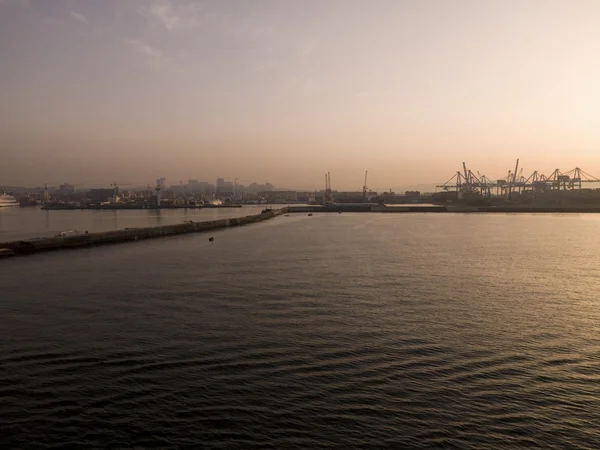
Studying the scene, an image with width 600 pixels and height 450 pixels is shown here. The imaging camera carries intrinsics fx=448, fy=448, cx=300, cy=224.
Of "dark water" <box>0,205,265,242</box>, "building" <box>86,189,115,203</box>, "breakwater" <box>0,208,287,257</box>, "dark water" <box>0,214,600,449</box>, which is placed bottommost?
"dark water" <box>0,214,600,449</box>

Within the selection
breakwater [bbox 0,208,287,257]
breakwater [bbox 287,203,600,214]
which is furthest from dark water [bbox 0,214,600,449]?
breakwater [bbox 287,203,600,214]

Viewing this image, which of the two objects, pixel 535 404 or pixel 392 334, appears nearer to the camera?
pixel 535 404

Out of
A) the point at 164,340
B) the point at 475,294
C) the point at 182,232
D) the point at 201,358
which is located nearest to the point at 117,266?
the point at 164,340

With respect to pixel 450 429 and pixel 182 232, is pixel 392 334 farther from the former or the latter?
pixel 182 232

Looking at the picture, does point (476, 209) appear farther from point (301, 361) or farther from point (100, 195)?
point (100, 195)

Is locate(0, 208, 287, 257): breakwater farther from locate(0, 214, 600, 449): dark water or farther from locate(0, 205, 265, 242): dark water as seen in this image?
locate(0, 214, 600, 449): dark water

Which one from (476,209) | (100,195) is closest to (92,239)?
(476,209)

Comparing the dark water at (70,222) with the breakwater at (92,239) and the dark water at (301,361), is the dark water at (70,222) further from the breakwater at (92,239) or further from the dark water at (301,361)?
the dark water at (301,361)

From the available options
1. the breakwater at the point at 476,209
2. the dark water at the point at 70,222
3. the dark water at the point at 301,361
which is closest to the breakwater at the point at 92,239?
the dark water at the point at 70,222
